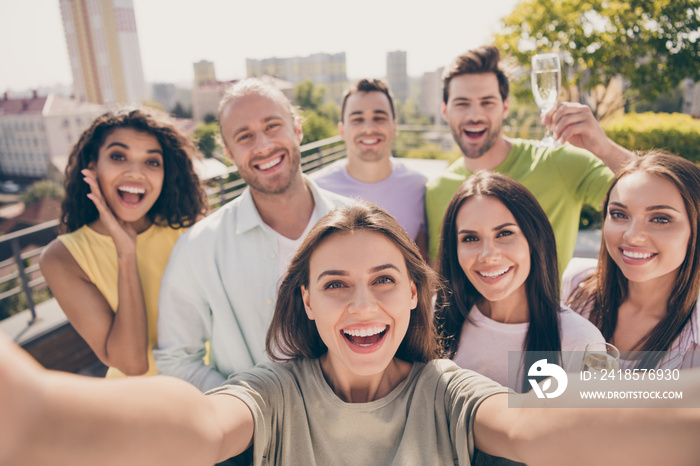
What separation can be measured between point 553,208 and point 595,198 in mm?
253

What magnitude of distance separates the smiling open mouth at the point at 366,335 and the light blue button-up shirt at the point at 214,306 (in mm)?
820

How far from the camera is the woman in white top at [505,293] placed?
1.93 meters

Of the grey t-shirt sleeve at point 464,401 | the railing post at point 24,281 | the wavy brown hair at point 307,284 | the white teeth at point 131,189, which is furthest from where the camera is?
the railing post at point 24,281

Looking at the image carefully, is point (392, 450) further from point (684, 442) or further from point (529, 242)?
point (529, 242)

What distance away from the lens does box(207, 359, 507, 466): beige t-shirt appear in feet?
4.42

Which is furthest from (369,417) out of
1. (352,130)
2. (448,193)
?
(352,130)

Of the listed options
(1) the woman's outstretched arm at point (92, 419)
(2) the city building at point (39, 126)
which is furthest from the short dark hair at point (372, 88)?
(2) the city building at point (39, 126)

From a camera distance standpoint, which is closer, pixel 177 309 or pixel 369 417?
pixel 369 417

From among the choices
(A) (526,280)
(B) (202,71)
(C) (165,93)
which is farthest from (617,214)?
(C) (165,93)

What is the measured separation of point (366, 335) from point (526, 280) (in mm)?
1003

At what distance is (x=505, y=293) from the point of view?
1.97 meters

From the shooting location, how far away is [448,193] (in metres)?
3.16

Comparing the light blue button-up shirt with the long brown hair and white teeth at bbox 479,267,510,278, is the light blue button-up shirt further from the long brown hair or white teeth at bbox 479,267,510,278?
white teeth at bbox 479,267,510,278

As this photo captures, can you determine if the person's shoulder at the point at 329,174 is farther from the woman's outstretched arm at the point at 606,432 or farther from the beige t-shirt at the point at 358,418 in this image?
the woman's outstretched arm at the point at 606,432
